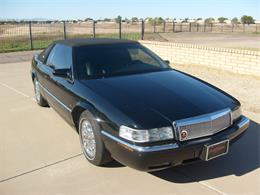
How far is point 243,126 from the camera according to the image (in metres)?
3.85

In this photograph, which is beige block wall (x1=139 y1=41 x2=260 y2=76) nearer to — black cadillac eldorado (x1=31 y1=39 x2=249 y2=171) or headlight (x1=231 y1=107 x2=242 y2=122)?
black cadillac eldorado (x1=31 y1=39 x2=249 y2=171)

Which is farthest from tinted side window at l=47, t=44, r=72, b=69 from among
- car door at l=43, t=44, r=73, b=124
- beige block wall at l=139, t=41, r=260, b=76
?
beige block wall at l=139, t=41, r=260, b=76

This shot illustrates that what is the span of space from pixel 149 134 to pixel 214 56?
704 cm

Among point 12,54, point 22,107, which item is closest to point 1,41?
point 12,54

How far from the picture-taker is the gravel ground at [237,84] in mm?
6445

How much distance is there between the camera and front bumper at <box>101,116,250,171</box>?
3.17m

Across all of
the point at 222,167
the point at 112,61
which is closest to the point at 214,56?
the point at 112,61

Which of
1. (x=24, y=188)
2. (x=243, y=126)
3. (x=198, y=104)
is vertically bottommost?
(x=24, y=188)

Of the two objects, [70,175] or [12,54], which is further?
[12,54]

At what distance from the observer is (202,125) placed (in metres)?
3.37

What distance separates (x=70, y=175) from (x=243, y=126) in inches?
81.8

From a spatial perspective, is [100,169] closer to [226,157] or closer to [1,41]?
[226,157]

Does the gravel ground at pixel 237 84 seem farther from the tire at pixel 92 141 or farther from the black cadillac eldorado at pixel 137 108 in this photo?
the tire at pixel 92 141

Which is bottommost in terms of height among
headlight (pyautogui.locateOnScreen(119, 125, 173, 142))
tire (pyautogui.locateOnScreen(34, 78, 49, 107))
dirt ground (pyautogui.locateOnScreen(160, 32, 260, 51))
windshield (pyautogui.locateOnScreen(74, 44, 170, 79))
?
tire (pyautogui.locateOnScreen(34, 78, 49, 107))
